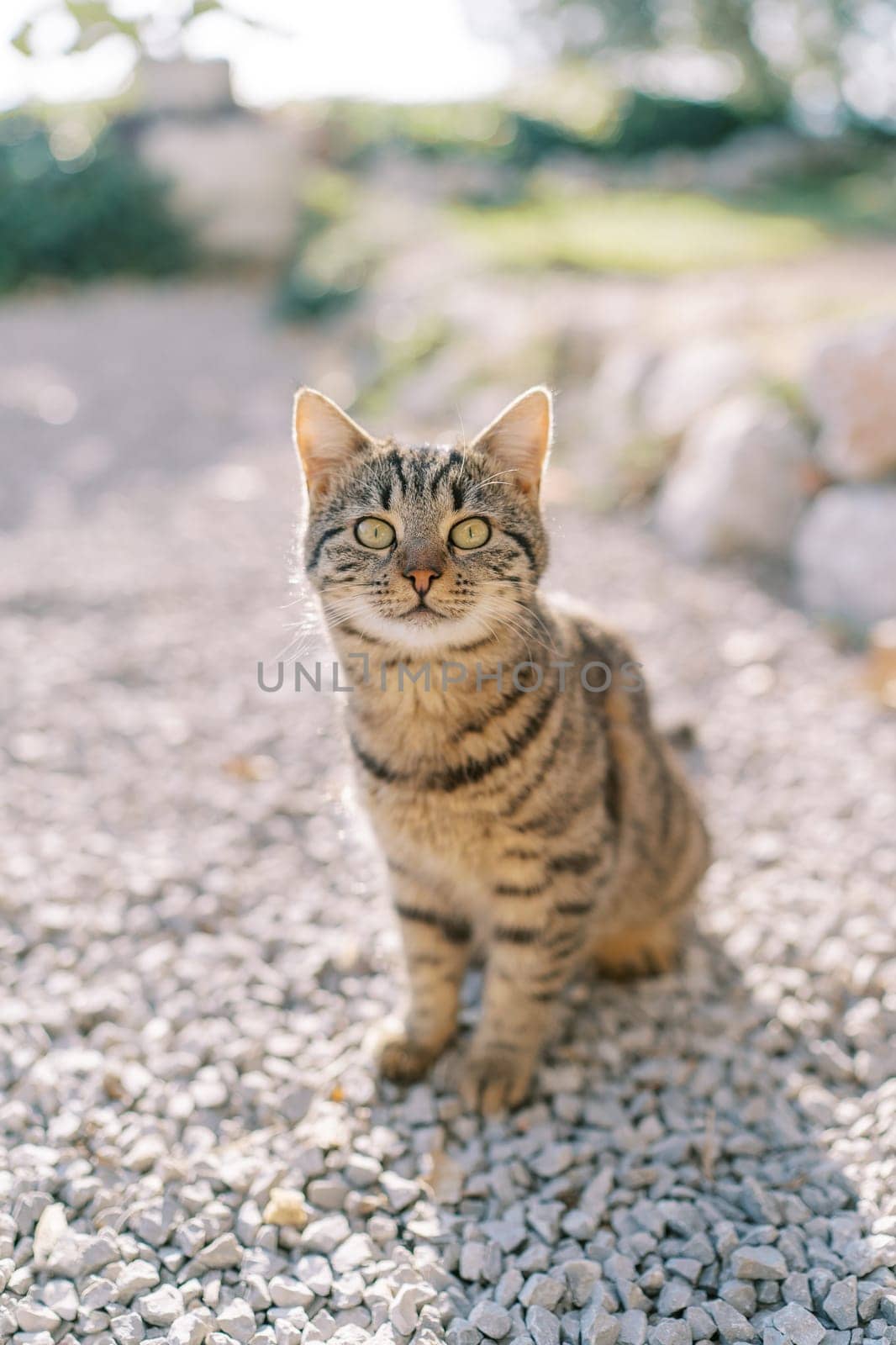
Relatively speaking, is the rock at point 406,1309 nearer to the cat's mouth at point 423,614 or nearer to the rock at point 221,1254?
the rock at point 221,1254

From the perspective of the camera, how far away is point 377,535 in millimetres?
2100

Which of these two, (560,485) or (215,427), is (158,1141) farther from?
(215,427)

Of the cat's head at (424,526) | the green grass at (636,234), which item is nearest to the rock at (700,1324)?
the cat's head at (424,526)

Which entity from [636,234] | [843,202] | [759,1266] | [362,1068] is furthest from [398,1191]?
[843,202]

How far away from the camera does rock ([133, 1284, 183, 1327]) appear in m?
1.84

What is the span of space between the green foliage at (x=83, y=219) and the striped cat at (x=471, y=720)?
467 inches

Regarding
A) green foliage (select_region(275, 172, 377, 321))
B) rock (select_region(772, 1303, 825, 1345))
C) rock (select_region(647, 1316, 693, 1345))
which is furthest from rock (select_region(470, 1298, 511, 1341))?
green foliage (select_region(275, 172, 377, 321))

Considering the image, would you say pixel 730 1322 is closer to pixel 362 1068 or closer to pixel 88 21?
pixel 362 1068

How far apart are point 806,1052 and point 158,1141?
1548mm

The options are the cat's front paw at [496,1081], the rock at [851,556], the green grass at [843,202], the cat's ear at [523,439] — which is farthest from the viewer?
the green grass at [843,202]

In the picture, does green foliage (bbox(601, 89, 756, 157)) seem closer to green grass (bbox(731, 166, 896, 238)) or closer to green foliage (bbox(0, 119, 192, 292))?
green grass (bbox(731, 166, 896, 238))

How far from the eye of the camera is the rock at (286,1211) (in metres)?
2.04

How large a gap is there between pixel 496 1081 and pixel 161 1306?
2.74 feet

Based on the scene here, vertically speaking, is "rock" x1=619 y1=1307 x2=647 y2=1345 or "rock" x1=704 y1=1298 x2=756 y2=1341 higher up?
"rock" x1=704 y1=1298 x2=756 y2=1341
